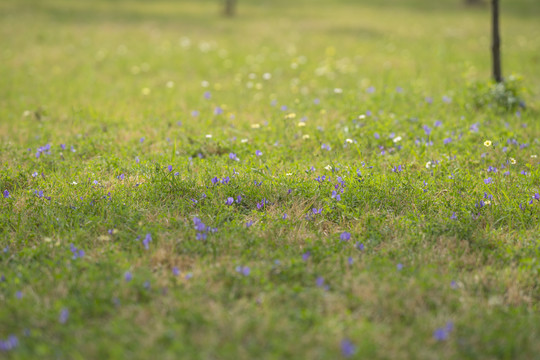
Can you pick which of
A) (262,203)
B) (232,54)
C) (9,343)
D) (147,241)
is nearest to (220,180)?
(262,203)

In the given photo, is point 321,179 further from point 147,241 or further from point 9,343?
point 9,343

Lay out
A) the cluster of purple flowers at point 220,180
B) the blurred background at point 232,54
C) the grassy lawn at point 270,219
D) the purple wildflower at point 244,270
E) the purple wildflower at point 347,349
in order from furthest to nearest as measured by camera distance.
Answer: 1. the blurred background at point 232,54
2. the cluster of purple flowers at point 220,180
3. the purple wildflower at point 244,270
4. the grassy lawn at point 270,219
5. the purple wildflower at point 347,349

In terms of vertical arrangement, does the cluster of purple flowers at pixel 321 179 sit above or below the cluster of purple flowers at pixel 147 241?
above

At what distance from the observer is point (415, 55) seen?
33.2ft

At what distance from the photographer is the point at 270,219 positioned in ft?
11.9

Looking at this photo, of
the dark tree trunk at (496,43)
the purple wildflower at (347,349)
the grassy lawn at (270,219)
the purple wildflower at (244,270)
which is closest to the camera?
the purple wildflower at (347,349)

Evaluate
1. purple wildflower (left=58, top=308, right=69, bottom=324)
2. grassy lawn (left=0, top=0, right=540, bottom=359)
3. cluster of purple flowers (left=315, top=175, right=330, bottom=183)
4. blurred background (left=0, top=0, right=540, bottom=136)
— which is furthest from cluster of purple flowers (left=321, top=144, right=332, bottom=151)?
purple wildflower (left=58, top=308, right=69, bottom=324)

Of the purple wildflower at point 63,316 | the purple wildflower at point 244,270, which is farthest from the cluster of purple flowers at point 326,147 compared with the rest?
the purple wildflower at point 63,316

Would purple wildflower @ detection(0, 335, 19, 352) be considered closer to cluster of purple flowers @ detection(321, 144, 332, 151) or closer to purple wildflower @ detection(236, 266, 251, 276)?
purple wildflower @ detection(236, 266, 251, 276)

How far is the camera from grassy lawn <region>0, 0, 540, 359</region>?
2.54 m

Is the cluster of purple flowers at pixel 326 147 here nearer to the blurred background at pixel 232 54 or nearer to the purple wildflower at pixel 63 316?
the blurred background at pixel 232 54

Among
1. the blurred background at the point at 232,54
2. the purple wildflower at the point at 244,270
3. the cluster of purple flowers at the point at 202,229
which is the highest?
the blurred background at the point at 232,54

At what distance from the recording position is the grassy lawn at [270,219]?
2.54m

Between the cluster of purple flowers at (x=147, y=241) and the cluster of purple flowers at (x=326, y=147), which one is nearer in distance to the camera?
the cluster of purple flowers at (x=147, y=241)
